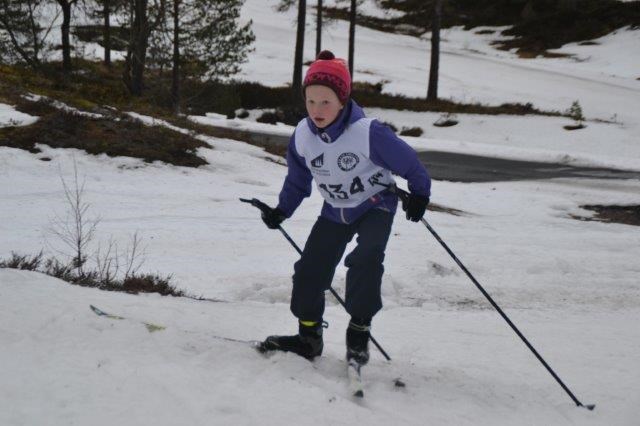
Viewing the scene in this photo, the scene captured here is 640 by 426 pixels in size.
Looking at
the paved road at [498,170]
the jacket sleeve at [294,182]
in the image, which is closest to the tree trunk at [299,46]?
the paved road at [498,170]

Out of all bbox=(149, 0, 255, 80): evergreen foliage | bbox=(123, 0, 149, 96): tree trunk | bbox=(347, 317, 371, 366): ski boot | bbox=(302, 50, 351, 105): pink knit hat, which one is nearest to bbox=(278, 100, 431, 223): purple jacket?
bbox=(302, 50, 351, 105): pink knit hat

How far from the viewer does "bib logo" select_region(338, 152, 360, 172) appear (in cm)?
335

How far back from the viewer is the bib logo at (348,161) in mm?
3346

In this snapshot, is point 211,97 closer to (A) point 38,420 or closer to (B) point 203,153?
(B) point 203,153

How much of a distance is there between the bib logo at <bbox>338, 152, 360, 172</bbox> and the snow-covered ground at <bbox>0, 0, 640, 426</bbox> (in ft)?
3.89

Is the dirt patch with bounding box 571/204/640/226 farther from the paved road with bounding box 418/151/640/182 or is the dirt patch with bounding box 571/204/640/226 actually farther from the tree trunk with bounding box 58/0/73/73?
the tree trunk with bounding box 58/0/73/73

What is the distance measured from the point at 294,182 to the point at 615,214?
8.30m

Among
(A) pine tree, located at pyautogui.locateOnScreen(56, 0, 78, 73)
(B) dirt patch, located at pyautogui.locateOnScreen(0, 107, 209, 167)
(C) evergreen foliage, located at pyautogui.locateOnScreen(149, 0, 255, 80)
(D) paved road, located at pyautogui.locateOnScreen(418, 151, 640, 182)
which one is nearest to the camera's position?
(B) dirt patch, located at pyautogui.locateOnScreen(0, 107, 209, 167)

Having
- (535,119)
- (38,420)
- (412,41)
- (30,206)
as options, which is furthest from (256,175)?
(412,41)

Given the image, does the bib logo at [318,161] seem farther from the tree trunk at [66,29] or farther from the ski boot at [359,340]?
the tree trunk at [66,29]

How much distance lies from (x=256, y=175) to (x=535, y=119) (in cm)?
1648

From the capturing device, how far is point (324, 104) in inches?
129

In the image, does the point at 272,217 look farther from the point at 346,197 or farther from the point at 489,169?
the point at 489,169

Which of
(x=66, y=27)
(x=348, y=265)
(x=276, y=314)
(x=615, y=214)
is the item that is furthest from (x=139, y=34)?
(x=348, y=265)
